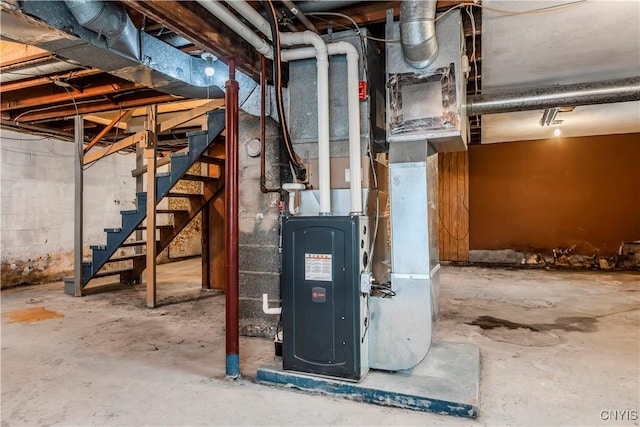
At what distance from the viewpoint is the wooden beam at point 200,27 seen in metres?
1.85

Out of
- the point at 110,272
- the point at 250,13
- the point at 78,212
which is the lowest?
the point at 110,272

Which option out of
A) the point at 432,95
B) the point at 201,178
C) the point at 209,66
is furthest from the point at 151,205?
the point at 432,95

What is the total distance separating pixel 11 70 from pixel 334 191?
11.1 ft

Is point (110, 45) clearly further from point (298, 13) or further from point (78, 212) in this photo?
point (78, 212)

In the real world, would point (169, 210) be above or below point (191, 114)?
below

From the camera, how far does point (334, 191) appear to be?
105 inches

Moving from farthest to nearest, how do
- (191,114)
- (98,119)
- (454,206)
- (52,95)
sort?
(454,206), (98,119), (52,95), (191,114)

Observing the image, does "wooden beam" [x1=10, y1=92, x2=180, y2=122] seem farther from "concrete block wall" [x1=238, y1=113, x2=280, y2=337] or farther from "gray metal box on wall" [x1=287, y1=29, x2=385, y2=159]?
"gray metal box on wall" [x1=287, y1=29, x2=385, y2=159]

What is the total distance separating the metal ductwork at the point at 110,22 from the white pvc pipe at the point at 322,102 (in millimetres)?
917

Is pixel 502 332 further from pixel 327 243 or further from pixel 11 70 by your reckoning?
pixel 11 70

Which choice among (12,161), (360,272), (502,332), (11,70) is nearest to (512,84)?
(502,332)

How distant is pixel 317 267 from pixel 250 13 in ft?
4.83

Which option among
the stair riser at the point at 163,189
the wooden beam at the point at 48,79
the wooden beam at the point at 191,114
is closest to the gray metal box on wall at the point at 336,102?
the stair riser at the point at 163,189

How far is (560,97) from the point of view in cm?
357
